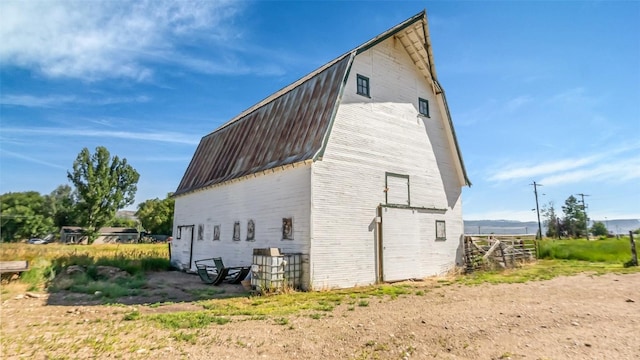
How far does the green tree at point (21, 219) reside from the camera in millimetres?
62156

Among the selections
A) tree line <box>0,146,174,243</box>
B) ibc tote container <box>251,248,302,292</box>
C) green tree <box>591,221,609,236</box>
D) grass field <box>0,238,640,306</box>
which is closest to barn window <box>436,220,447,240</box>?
grass field <box>0,238,640,306</box>

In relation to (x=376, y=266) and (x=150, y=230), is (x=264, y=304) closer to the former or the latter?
(x=376, y=266)

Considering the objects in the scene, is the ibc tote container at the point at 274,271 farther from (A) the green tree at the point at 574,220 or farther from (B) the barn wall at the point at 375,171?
(A) the green tree at the point at 574,220

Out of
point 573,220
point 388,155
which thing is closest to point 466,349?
point 388,155

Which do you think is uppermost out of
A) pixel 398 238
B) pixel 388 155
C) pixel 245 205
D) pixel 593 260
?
pixel 388 155

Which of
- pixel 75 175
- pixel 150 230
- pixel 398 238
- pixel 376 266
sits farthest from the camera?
pixel 150 230

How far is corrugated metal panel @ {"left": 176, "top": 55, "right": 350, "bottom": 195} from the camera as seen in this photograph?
12.6 metres

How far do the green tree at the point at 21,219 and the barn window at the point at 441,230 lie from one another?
251ft

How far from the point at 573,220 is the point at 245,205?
64338 millimetres

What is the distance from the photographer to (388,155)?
14039 millimetres

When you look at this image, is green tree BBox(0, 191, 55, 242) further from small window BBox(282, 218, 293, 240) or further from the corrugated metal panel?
small window BBox(282, 218, 293, 240)

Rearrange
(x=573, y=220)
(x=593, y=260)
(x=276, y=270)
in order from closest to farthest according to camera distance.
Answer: (x=276, y=270) < (x=593, y=260) < (x=573, y=220)

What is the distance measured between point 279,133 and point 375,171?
14.7ft

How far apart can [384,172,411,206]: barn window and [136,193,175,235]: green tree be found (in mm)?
59992
